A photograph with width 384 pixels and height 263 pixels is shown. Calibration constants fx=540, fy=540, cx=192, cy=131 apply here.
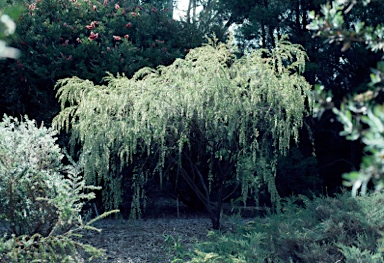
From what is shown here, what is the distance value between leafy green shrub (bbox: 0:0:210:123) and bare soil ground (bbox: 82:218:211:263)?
2.20m

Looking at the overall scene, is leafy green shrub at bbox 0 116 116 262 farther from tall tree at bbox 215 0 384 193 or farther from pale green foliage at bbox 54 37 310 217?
tall tree at bbox 215 0 384 193

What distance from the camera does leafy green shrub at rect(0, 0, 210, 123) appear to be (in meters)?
8.12

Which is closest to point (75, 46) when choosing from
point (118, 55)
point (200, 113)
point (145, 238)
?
point (118, 55)

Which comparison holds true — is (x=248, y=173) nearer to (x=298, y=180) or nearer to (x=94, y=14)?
(x=298, y=180)

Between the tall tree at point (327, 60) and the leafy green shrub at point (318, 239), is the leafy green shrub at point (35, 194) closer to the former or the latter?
the leafy green shrub at point (318, 239)

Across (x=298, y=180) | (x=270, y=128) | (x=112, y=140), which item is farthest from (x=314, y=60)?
(x=112, y=140)

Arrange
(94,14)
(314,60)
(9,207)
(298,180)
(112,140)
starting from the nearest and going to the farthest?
(9,207) → (112,140) → (94,14) → (298,180) → (314,60)

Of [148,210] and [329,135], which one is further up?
[329,135]

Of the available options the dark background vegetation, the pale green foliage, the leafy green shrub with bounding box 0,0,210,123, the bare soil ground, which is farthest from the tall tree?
the pale green foliage

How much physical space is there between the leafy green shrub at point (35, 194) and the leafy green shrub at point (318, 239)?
123 cm

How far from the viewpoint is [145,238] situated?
6.44 metres

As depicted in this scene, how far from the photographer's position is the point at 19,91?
8.28 meters

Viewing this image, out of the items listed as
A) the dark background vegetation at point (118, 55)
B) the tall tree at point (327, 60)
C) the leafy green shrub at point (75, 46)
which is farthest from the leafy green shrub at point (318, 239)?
the tall tree at point (327, 60)

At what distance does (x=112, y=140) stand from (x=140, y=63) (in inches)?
102
